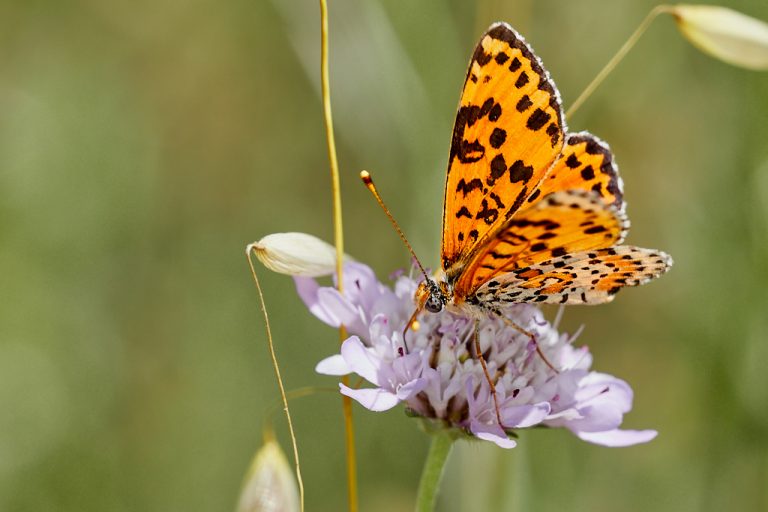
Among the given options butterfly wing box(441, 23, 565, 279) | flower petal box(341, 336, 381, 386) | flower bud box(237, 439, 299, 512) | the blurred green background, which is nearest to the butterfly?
butterfly wing box(441, 23, 565, 279)

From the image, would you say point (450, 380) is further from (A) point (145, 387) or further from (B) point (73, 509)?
(A) point (145, 387)

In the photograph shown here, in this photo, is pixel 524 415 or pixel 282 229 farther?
pixel 282 229

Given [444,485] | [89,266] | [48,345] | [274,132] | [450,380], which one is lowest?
[444,485]

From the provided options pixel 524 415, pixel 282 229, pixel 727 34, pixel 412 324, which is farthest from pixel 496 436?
pixel 282 229

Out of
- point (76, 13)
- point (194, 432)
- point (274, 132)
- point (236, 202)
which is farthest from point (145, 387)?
point (76, 13)

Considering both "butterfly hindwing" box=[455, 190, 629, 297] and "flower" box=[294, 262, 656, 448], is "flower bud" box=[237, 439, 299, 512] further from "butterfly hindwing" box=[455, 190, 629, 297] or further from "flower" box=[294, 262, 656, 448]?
"butterfly hindwing" box=[455, 190, 629, 297]

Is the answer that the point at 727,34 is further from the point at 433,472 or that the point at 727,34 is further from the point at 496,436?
the point at 433,472

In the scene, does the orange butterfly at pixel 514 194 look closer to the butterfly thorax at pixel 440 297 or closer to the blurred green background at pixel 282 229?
the butterfly thorax at pixel 440 297
